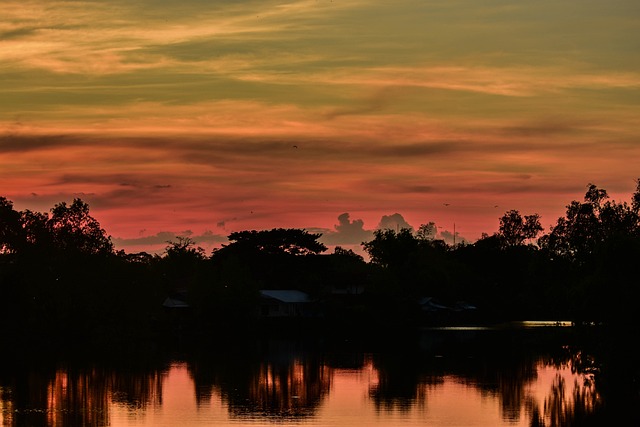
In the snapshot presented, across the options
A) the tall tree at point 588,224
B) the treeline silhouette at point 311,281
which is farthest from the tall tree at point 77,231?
the tall tree at point 588,224

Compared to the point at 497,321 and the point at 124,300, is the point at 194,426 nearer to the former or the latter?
the point at 124,300

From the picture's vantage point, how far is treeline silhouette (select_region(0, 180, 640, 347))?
7238 centimetres

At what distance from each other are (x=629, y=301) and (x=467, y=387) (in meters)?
11.2

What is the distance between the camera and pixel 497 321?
164750 mm

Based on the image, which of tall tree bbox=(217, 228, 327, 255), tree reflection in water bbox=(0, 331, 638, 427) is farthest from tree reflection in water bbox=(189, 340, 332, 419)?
tall tree bbox=(217, 228, 327, 255)

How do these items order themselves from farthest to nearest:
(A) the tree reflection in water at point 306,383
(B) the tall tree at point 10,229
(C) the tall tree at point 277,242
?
1. (C) the tall tree at point 277,242
2. (B) the tall tree at point 10,229
3. (A) the tree reflection in water at point 306,383

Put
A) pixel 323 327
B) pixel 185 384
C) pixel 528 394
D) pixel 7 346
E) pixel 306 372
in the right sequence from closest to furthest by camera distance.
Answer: pixel 528 394 < pixel 185 384 < pixel 306 372 < pixel 7 346 < pixel 323 327

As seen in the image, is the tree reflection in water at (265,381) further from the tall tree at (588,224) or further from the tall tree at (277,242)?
the tall tree at (277,242)

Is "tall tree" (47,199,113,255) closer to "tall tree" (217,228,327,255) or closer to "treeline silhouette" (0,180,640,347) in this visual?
"treeline silhouette" (0,180,640,347)

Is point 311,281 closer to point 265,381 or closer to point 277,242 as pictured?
point 277,242

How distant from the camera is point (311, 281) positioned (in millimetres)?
140000

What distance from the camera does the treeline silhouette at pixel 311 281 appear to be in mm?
72375

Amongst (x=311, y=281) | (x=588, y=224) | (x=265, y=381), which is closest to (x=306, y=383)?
(x=265, y=381)

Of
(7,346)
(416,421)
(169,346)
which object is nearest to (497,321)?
(169,346)
